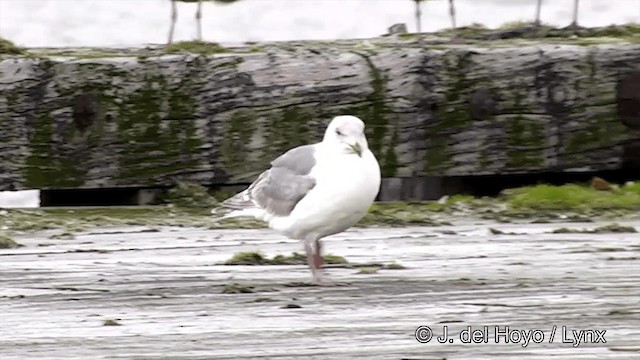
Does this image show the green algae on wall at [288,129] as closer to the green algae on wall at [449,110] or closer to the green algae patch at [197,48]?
the green algae patch at [197,48]

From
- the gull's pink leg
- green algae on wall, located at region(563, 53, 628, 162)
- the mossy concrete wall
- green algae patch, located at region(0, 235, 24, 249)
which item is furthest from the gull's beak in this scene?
green algae on wall, located at region(563, 53, 628, 162)

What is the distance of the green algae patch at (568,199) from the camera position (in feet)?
24.5

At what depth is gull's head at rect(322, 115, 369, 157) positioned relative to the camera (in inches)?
226

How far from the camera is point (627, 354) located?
12.7ft

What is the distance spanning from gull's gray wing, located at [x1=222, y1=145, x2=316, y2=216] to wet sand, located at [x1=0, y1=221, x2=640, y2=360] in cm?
26

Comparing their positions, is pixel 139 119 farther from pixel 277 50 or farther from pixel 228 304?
pixel 228 304

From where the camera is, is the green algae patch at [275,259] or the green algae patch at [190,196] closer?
the green algae patch at [275,259]

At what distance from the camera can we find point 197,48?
24.8 feet

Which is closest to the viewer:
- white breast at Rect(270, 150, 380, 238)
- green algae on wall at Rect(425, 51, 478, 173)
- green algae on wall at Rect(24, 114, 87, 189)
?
white breast at Rect(270, 150, 380, 238)

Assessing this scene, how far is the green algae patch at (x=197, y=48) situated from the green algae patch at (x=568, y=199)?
1.59m

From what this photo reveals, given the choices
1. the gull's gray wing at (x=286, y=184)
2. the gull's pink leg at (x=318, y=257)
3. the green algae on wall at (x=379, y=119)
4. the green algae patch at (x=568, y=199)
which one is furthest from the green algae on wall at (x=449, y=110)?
the gull's pink leg at (x=318, y=257)

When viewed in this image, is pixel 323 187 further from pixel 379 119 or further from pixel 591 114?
pixel 591 114

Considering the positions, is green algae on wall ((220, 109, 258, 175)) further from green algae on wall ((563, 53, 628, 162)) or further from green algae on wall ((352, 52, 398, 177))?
green algae on wall ((563, 53, 628, 162))

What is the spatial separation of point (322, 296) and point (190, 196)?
2.21 metres
